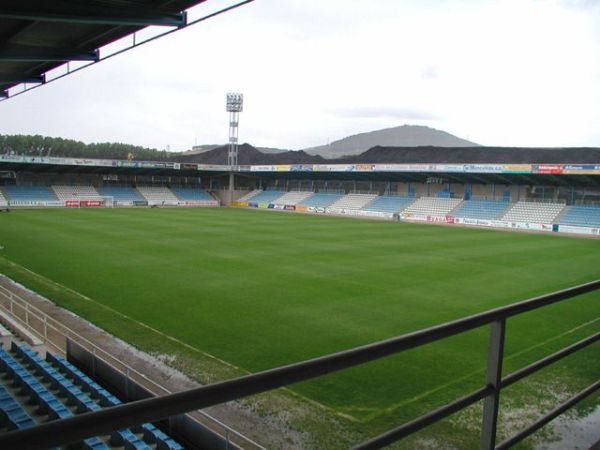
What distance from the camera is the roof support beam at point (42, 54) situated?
961 cm

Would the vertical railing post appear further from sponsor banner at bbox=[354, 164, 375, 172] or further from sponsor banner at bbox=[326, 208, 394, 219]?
sponsor banner at bbox=[354, 164, 375, 172]

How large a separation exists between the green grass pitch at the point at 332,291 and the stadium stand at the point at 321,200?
96.9 ft

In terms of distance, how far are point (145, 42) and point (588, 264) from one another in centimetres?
2215

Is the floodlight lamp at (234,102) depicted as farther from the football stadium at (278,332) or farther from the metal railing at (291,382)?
the metal railing at (291,382)

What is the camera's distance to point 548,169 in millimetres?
41312

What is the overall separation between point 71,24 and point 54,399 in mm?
6109

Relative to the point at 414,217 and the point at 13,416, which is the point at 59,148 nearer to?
the point at 414,217

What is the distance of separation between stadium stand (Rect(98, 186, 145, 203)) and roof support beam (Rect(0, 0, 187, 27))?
55948 mm

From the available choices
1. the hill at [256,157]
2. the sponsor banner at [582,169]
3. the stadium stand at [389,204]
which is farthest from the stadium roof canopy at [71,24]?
the hill at [256,157]

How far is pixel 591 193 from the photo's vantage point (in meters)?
44.4

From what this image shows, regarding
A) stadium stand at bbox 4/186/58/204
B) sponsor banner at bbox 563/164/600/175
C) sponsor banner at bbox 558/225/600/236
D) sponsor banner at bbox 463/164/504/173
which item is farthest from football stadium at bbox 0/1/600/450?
stadium stand at bbox 4/186/58/204

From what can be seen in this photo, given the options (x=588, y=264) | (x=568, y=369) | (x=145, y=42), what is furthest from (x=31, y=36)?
(x=588, y=264)

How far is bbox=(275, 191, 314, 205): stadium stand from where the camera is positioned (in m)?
63.8

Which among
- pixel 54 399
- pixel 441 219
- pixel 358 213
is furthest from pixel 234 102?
pixel 54 399
